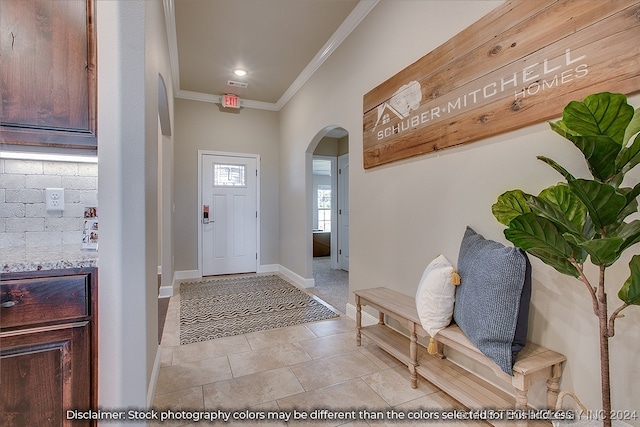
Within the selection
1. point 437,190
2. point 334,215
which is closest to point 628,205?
point 437,190

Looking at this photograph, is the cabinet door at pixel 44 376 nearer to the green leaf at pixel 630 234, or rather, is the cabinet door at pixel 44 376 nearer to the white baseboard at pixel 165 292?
the green leaf at pixel 630 234

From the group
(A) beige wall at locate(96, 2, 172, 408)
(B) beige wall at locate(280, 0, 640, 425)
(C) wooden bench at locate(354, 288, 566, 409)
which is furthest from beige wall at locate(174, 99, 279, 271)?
(A) beige wall at locate(96, 2, 172, 408)

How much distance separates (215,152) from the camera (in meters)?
5.00

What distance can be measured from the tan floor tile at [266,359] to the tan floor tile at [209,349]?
109 millimetres

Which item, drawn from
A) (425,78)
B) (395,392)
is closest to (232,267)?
(395,392)

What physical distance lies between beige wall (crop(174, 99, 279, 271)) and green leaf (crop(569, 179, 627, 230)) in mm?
4840

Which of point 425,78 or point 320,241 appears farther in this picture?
point 320,241

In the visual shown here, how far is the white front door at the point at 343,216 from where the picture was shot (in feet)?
18.3

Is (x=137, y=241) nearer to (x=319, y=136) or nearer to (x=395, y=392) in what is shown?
(x=395, y=392)

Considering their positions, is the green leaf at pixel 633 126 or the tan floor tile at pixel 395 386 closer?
the green leaf at pixel 633 126

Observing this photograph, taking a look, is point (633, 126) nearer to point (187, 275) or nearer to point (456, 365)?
point (456, 365)

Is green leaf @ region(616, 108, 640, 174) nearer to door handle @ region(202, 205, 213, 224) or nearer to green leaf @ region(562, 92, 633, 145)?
green leaf @ region(562, 92, 633, 145)

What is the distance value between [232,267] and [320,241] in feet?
9.29

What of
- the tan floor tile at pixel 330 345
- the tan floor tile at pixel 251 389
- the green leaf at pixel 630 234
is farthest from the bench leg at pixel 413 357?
the green leaf at pixel 630 234
